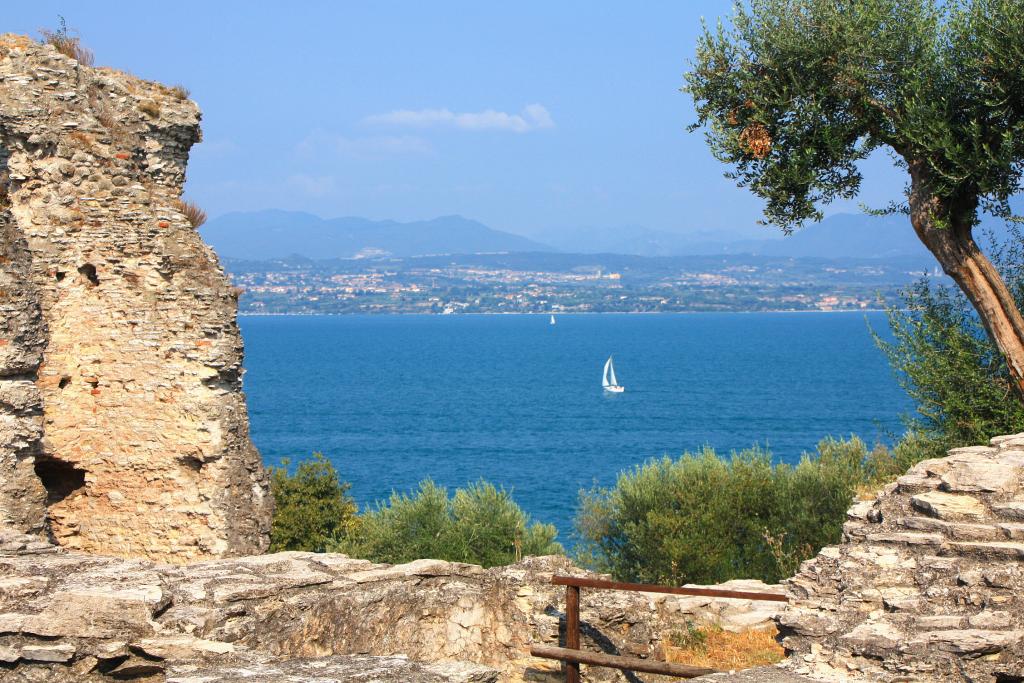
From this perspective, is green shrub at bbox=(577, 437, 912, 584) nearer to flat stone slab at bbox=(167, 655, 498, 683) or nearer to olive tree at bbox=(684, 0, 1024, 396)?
olive tree at bbox=(684, 0, 1024, 396)

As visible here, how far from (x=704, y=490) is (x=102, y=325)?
1081 cm

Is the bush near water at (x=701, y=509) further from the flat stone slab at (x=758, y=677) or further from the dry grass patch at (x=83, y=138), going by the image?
the flat stone slab at (x=758, y=677)

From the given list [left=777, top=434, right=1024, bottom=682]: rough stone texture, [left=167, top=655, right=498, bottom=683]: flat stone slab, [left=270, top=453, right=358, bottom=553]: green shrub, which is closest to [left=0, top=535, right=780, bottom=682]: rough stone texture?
[left=167, top=655, right=498, bottom=683]: flat stone slab

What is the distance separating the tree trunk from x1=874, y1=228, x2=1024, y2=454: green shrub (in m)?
0.59

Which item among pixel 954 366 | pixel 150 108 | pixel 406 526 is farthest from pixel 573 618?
pixel 406 526

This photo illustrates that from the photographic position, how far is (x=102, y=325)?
1154 centimetres

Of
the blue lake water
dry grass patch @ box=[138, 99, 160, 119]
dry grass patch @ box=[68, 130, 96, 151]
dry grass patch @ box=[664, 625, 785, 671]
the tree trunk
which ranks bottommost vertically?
the blue lake water

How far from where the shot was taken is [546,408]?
242 feet

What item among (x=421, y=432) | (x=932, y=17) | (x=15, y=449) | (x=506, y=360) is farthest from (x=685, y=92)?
(x=506, y=360)

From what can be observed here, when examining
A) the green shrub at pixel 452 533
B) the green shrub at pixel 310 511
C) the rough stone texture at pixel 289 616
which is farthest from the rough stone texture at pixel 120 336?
the green shrub at pixel 310 511

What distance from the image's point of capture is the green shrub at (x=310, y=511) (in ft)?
59.5

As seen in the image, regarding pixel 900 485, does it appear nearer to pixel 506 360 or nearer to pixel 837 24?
pixel 837 24

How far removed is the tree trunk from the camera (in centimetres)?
1299

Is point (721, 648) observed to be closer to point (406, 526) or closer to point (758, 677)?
point (758, 677)
